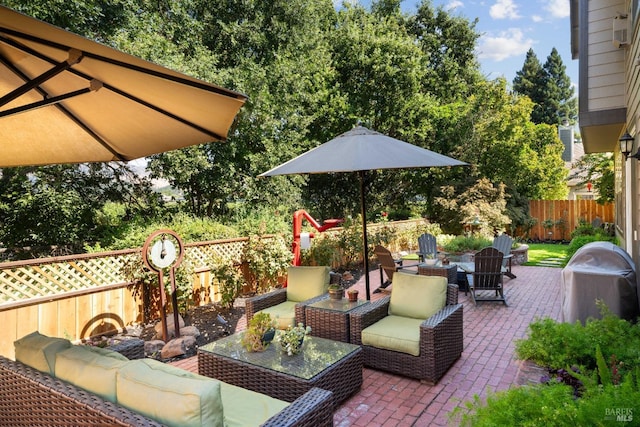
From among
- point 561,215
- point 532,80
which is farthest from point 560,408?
point 532,80

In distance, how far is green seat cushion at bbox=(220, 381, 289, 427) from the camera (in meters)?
2.32

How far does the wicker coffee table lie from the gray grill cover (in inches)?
98.8

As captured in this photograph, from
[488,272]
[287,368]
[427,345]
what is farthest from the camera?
[488,272]

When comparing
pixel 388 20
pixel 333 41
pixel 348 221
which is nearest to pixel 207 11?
pixel 333 41

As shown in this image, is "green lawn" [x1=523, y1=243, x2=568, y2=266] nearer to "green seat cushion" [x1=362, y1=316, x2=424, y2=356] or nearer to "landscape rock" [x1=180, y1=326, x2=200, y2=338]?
"green seat cushion" [x1=362, y1=316, x2=424, y2=356]

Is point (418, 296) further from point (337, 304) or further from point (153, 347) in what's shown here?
point (153, 347)

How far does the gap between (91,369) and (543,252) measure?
12.9 m

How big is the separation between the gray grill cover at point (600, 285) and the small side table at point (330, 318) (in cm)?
227

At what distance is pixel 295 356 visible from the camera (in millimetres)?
3385

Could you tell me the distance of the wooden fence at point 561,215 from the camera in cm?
1432

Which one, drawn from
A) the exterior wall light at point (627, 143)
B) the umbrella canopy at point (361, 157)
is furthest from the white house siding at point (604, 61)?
the umbrella canopy at point (361, 157)

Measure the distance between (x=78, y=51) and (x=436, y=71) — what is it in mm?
17806

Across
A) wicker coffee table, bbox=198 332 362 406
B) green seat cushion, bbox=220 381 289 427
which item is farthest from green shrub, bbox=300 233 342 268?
green seat cushion, bbox=220 381 289 427

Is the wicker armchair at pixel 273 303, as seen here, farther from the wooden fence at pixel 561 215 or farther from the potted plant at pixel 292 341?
the wooden fence at pixel 561 215
